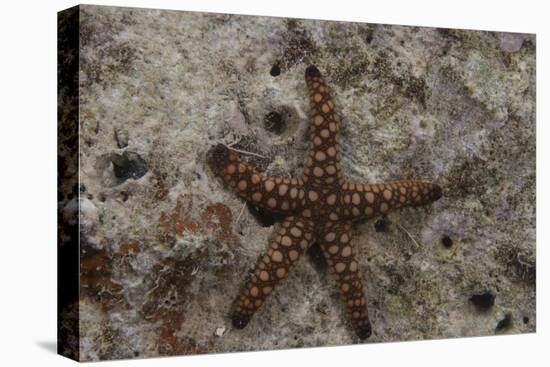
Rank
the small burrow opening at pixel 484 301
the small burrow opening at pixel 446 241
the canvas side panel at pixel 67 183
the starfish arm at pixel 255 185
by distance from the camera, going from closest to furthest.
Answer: the canvas side panel at pixel 67 183, the starfish arm at pixel 255 185, the small burrow opening at pixel 446 241, the small burrow opening at pixel 484 301

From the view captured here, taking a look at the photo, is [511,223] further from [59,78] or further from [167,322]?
[59,78]

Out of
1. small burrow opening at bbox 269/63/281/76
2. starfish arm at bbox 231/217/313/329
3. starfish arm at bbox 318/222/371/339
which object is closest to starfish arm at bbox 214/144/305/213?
starfish arm at bbox 231/217/313/329

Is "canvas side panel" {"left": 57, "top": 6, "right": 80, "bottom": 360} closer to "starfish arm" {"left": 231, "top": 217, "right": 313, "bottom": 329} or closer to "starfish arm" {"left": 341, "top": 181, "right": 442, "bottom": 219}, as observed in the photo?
"starfish arm" {"left": 231, "top": 217, "right": 313, "bottom": 329}

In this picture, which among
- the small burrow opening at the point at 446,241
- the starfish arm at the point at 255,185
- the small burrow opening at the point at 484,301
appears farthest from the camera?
the small burrow opening at the point at 484,301


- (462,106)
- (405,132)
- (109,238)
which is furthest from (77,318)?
(462,106)

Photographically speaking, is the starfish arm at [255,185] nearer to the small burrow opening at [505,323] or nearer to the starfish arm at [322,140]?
the starfish arm at [322,140]

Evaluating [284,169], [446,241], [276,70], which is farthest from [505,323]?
[276,70]


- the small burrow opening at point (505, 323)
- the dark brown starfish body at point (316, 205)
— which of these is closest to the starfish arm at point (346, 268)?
the dark brown starfish body at point (316, 205)
